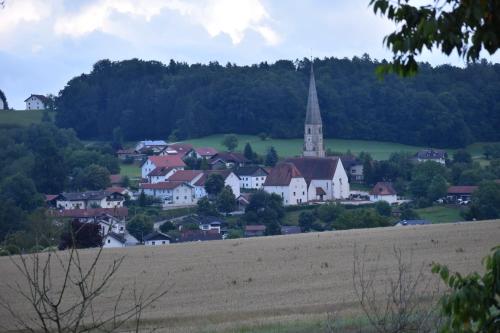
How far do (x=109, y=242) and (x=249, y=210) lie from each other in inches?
836

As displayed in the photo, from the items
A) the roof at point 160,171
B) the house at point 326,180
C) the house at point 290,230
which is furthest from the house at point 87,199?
the house at point 290,230

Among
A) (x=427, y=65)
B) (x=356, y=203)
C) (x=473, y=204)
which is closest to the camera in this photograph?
(x=473, y=204)

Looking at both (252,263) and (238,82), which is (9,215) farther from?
(238,82)

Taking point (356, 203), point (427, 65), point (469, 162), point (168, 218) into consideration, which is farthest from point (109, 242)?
point (427, 65)

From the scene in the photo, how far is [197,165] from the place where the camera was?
10306 cm

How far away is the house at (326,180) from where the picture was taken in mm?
87188

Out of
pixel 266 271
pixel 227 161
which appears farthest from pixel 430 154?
pixel 266 271

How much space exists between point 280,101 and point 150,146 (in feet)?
54.1

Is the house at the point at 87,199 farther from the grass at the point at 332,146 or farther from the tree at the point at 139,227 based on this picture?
the grass at the point at 332,146

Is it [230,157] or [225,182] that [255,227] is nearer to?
[225,182]

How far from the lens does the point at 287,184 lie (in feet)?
273

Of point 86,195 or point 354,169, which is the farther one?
point 354,169

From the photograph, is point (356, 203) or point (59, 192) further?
point (59, 192)

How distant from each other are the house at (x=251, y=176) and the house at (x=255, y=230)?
25.9 metres
